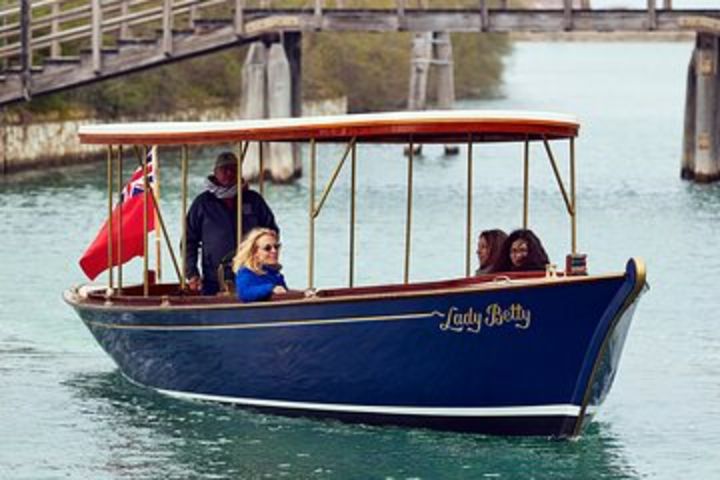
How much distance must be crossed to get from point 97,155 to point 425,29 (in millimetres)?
12233

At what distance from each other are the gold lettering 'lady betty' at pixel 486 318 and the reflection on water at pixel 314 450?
3.68 ft

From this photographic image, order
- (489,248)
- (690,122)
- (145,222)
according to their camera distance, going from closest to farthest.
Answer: (489,248) → (145,222) → (690,122)

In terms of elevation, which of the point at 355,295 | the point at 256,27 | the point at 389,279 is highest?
the point at 256,27

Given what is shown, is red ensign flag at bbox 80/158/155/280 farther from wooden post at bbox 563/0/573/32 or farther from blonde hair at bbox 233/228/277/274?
wooden post at bbox 563/0/573/32

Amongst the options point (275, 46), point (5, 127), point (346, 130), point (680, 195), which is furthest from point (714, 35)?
point (346, 130)

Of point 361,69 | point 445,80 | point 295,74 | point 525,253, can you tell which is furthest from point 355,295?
point 361,69

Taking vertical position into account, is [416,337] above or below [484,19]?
below

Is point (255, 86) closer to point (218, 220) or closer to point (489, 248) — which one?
point (218, 220)

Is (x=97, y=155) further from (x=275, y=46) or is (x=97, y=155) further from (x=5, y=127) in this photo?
(x=275, y=46)

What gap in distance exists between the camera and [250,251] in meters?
23.2

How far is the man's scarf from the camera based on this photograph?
24.9 meters

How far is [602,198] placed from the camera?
51875mm

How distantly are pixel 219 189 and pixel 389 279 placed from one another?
12.6 meters

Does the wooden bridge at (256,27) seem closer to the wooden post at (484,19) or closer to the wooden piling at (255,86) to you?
the wooden post at (484,19)
